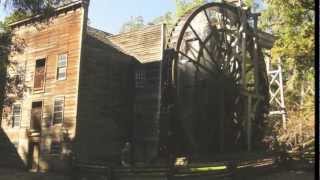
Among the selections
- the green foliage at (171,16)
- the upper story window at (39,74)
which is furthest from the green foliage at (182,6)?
the upper story window at (39,74)

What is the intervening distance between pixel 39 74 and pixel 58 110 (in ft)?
9.66

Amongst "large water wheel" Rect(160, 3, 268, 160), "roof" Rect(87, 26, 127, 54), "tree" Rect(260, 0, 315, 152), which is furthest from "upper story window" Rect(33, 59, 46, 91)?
"tree" Rect(260, 0, 315, 152)

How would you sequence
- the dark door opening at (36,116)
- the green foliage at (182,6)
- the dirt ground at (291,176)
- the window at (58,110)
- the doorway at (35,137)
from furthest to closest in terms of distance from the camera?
the green foliage at (182,6), the dark door opening at (36,116), the doorway at (35,137), the window at (58,110), the dirt ground at (291,176)

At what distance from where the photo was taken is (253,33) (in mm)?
25953

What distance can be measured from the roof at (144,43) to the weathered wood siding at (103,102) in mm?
737

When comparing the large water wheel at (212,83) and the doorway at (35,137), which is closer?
the large water wheel at (212,83)

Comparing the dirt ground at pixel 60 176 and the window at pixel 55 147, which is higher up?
the window at pixel 55 147

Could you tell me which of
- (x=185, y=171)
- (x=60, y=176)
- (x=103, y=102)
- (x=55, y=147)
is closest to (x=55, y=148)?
(x=55, y=147)

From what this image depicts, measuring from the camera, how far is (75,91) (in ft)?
75.5

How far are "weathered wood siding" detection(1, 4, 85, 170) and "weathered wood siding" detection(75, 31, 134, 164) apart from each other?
513 millimetres

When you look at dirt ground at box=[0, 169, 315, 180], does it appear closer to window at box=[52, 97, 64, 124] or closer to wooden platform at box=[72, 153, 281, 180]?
wooden platform at box=[72, 153, 281, 180]

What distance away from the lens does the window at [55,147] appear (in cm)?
2327

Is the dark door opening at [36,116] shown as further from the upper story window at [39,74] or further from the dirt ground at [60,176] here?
the dirt ground at [60,176]

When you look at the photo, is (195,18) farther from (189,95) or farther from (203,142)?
(203,142)
